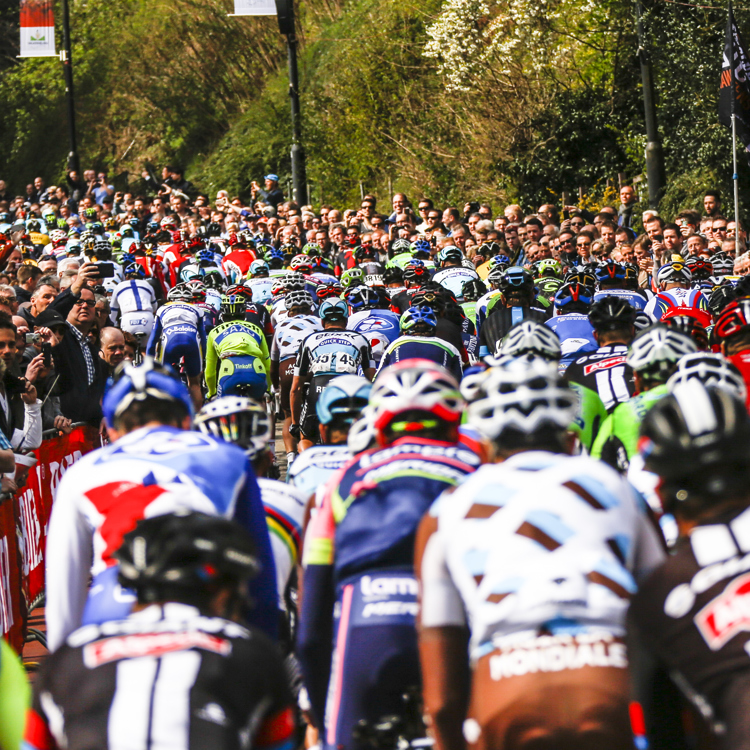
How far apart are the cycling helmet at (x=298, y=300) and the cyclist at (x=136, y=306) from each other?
2.55 metres

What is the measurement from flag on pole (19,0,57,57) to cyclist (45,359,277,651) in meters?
34.8

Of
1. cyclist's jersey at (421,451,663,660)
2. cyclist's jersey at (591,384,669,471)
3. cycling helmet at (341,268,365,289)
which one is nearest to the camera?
cyclist's jersey at (421,451,663,660)

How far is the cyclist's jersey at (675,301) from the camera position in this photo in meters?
10.5

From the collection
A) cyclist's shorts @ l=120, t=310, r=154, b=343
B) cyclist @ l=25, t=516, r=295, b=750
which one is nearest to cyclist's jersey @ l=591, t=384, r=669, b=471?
cyclist @ l=25, t=516, r=295, b=750

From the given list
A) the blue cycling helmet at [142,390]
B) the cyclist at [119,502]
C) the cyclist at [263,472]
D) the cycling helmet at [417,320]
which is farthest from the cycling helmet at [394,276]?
the cyclist at [119,502]

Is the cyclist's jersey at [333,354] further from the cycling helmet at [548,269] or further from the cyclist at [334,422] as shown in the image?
the cyclist at [334,422]

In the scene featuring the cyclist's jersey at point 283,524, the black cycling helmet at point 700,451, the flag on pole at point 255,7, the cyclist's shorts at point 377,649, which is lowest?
the cyclist's shorts at point 377,649

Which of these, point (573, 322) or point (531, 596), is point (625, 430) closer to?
point (531, 596)

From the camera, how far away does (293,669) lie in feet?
17.6

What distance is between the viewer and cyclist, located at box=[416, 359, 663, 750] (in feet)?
10.5

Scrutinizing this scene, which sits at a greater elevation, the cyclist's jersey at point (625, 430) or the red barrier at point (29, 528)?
the red barrier at point (29, 528)

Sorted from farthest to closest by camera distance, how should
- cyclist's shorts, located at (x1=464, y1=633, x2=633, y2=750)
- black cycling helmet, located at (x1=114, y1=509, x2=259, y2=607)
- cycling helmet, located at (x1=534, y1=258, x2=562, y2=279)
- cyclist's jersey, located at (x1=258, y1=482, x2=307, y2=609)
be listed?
cycling helmet, located at (x1=534, y1=258, x2=562, y2=279) < cyclist's jersey, located at (x1=258, y1=482, x2=307, y2=609) < cyclist's shorts, located at (x1=464, y1=633, x2=633, y2=750) < black cycling helmet, located at (x1=114, y1=509, x2=259, y2=607)

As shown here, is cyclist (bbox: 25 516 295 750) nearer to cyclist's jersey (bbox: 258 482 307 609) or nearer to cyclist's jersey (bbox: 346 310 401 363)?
cyclist's jersey (bbox: 258 482 307 609)

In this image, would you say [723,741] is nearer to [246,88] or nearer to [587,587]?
[587,587]
